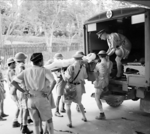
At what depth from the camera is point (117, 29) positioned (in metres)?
6.18

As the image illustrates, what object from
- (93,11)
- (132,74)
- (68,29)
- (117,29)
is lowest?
(132,74)

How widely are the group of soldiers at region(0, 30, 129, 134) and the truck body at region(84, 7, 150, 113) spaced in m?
0.35

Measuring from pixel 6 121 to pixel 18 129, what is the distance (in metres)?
0.65

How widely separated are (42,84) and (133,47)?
3.90 metres

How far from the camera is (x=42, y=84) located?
10.8 ft

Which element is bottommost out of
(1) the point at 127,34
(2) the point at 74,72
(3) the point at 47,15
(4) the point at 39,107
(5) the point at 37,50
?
(4) the point at 39,107

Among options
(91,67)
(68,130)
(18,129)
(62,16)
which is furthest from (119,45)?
(62,16)

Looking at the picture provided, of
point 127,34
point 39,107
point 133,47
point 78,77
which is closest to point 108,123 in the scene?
point 78,77

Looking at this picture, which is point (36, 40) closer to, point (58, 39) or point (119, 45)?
point (58, 39)

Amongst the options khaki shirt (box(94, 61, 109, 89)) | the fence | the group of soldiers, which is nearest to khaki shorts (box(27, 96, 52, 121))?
the group of soldiers

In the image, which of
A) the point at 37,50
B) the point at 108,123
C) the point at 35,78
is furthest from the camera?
the point at 37,50

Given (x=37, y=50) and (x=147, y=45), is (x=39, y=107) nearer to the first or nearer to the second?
(x=147, y=45)

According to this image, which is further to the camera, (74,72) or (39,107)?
(74,72)

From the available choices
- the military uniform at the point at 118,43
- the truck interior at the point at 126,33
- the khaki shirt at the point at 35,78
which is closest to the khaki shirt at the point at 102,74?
the military uniform at the point at 118,43
